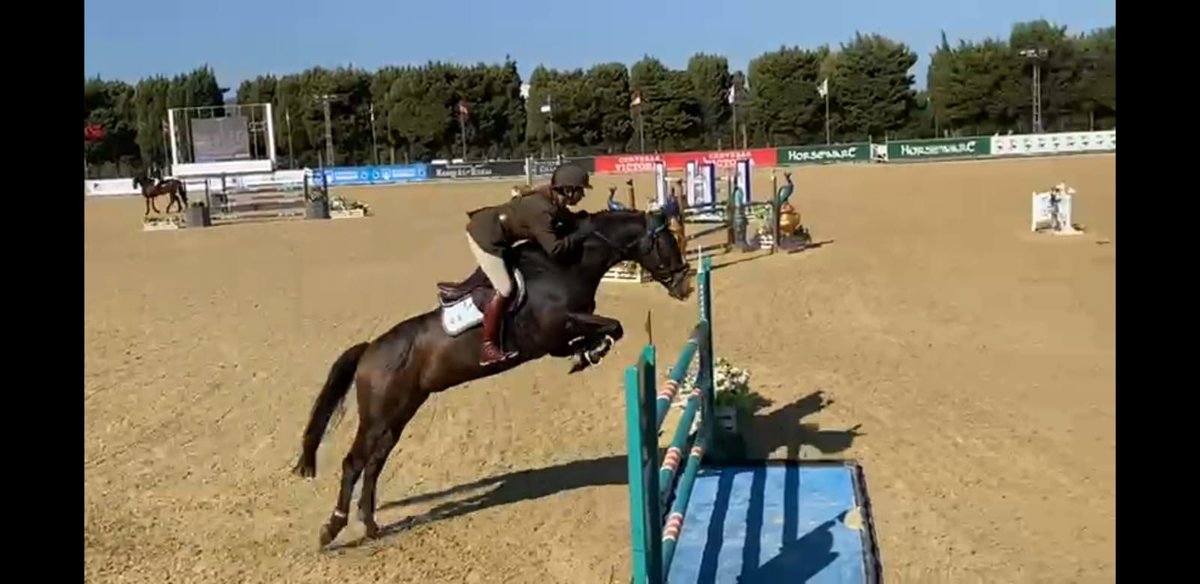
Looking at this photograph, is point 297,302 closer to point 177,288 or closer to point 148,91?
point 177,288

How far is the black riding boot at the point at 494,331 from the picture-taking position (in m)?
5.26

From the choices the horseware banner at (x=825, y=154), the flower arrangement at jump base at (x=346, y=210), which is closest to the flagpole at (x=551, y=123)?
the horseware banner at (x=825, y=154)

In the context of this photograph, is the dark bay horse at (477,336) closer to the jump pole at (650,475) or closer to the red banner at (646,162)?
the jump pole at (650,475)

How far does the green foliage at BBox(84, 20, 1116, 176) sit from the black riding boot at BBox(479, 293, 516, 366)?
51.8 m

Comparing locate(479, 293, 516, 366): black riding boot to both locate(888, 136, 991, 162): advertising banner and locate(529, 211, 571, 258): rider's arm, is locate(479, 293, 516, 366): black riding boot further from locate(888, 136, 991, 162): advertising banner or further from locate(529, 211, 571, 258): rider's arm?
locate(888, 136, 991, 162): advertising banner

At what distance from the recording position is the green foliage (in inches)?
2186

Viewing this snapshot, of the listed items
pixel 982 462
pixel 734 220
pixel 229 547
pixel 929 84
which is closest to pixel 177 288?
pixel 734 220

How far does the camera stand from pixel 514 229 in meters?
5.10

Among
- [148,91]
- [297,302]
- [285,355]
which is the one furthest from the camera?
[148,91]

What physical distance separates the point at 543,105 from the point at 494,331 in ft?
186

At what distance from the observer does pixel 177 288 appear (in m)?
15.8

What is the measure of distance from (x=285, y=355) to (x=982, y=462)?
22.1 feet

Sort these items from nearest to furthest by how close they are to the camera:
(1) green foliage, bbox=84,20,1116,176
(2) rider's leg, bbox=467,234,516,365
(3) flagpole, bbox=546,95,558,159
Result: (2) rider's leg, bbox=467,234,516,365
(1) green foliage, bbox=84,20,1116,176
(3) flagpole, bbox=546,95,558,159

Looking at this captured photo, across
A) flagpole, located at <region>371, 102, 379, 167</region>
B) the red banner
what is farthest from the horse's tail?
flagpole, located at <region>371, 102, 379, 167</region>
